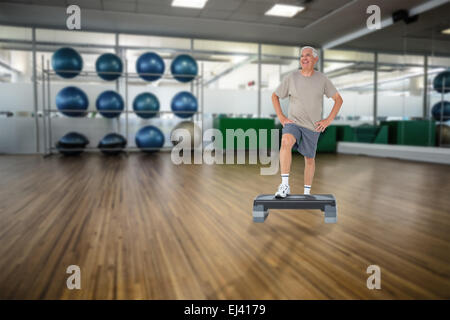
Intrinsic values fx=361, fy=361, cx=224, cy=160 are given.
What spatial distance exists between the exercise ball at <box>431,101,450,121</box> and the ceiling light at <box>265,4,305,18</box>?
8.94 ft

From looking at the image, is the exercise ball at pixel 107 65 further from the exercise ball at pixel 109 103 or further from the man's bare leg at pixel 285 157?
the man's bare leg at pixel 285 157

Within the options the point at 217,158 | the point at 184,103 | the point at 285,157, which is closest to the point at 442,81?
the point at 217,158

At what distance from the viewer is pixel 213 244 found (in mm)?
1768

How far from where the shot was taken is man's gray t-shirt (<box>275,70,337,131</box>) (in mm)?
2078

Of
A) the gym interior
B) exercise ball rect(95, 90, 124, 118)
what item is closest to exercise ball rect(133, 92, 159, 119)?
the gym interior

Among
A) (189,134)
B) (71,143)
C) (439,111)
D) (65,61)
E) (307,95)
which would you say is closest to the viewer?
(307,95)

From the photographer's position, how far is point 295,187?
138 inches

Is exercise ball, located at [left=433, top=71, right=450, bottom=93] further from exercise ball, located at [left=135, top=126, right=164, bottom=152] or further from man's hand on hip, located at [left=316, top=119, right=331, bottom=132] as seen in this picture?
exercise ball, located at [left=135, top=126, right=164, bottom=152]

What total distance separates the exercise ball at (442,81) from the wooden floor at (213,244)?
280cm

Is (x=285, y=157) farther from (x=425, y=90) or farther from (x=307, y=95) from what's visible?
(x=425, y=90)

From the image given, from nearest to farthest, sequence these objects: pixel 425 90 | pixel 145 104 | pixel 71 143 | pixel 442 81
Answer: pixel 442 81, pixel 425 90, pixel 71 143, pixel 145 104

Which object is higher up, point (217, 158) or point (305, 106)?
point (305, 106)

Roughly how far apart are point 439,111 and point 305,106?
4626 millimetres
